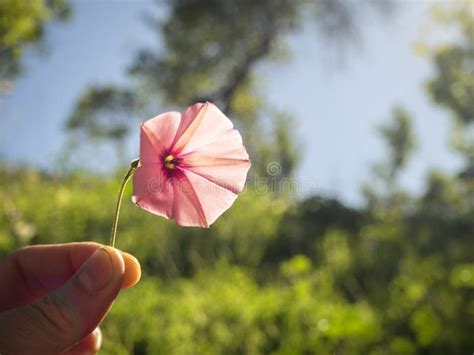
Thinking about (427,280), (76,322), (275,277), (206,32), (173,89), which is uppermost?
(206,32)

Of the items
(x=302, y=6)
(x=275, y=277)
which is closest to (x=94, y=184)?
(x=275, y=277)

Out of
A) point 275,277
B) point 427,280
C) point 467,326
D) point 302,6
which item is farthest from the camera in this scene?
point 302,6

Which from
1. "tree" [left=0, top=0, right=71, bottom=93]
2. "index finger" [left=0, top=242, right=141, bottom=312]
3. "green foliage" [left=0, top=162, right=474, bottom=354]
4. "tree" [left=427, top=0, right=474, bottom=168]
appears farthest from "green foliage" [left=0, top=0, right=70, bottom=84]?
"tree" [left=427, top=0, right=474, bottom=168]

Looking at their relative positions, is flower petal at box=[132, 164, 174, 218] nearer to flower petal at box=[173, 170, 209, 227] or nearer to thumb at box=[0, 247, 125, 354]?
flower petal at box=[173, 170, 209, 227]

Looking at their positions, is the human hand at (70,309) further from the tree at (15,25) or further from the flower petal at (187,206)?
the tree at (15,25)

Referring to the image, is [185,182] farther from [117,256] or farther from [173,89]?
[173,89]

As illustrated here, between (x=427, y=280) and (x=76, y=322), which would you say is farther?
(x=427, y=280)
